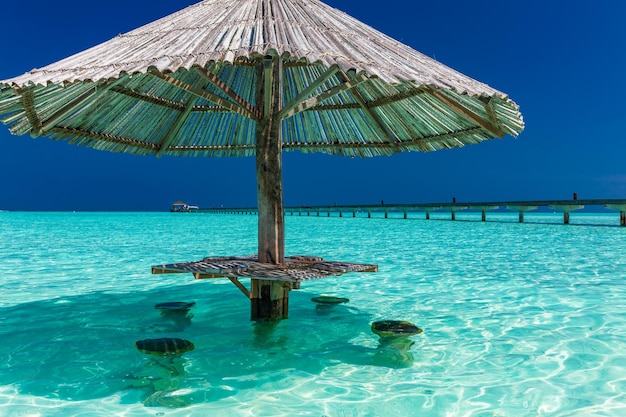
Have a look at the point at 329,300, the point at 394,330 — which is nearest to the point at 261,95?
the point at 394,330

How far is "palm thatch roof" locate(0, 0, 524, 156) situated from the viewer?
387 cm

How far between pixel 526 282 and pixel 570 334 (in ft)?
13.2

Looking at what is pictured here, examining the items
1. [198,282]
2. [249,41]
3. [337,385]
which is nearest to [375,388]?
[337,385]

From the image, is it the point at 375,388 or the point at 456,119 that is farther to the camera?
the point at 456,119

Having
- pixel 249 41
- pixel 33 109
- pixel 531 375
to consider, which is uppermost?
pixel 249 41

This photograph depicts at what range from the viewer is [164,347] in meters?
4.71

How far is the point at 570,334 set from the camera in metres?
5.76

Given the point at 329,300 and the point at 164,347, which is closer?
the point at 164,347

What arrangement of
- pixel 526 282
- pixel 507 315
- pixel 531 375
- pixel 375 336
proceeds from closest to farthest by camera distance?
1. pixel 531 375
2. pixel 375 336
3. pixel 507 315
4. pixel 526 282

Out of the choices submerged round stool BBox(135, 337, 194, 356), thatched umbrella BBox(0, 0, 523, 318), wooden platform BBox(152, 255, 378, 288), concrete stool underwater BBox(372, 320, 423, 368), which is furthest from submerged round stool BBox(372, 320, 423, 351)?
submerged round stool BBox(135, 337, 194, 356)

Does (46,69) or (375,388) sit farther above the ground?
(46,69)

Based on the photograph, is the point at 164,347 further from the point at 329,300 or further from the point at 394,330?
the point at 329,300

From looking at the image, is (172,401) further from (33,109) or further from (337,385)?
(33,109)

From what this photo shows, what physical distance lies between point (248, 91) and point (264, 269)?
3073 mm
